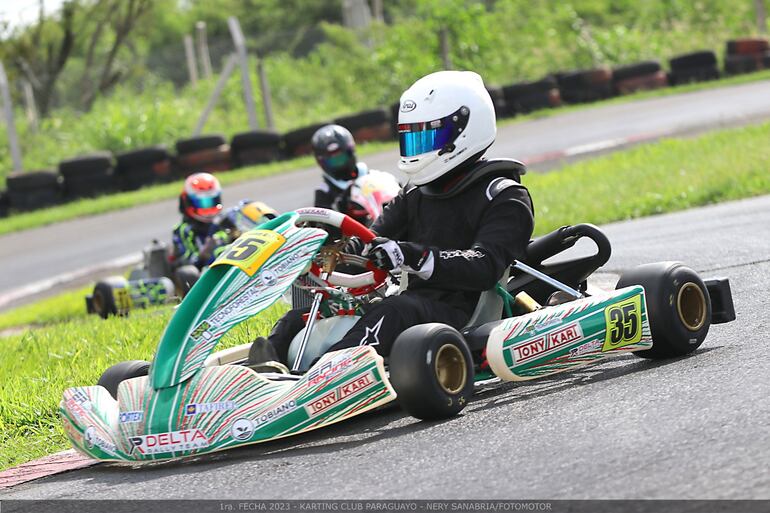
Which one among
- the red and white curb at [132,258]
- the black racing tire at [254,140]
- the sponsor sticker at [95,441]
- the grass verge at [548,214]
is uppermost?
the sponsor sticker at [95,441]

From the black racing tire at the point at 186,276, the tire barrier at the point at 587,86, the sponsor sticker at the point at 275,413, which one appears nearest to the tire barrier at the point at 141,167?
the tire barrier at the point at 587,86

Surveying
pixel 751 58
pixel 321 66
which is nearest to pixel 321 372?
pixel 751 58

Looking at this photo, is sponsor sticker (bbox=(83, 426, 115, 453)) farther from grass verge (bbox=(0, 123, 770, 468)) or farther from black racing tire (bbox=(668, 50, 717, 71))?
black racing tire (bbox=(668, 50, 717, 71))

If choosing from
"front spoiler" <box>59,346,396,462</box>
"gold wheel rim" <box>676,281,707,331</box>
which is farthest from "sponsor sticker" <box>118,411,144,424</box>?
"gold wheel rim" <box>676,281,707,331</box>

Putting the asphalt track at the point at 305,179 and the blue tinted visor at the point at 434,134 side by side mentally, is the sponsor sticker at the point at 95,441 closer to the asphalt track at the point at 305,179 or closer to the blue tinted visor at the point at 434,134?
the blue tinted visor at the point at 434,134

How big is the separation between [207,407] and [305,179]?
12.6 meters

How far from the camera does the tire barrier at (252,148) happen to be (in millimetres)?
18641

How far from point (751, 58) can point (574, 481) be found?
18.9 meters

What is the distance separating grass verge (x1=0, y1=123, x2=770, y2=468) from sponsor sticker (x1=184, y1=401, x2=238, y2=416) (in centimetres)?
127

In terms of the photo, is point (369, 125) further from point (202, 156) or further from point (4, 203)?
point (4, 203)

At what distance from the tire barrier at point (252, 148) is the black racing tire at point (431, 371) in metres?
14.4

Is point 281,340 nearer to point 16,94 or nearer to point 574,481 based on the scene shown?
point 574,481

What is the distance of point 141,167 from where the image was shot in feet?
59.8

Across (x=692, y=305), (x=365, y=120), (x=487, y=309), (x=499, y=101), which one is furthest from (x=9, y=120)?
(x=692, y=305)
